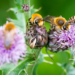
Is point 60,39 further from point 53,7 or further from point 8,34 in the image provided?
point 53,7

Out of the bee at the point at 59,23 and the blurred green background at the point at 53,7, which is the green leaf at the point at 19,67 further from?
the blurred green background at the point at 53,7

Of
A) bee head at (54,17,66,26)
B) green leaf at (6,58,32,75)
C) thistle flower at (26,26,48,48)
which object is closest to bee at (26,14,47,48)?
thistle flower at (26,26,48,48)

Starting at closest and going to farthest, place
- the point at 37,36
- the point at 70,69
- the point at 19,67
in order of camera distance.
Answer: the point at 37,36 → the point at 19,67 → the point at 70,69

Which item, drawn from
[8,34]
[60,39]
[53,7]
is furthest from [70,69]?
[8,34]

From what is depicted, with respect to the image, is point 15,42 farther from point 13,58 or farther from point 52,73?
point 52,73

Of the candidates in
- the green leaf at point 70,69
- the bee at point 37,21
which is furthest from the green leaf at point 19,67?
the green leaf at point 70,69
